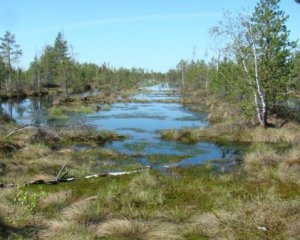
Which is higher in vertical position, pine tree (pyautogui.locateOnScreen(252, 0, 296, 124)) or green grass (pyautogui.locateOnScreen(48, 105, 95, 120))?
pine tree (pyautogui.locateOnScreen(252, 0, 296, 124))

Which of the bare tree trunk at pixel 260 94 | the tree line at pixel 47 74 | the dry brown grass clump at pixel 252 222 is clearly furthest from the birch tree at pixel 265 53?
the tree line at pixel 47 74

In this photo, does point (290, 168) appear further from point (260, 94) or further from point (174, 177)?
point (260, 94)

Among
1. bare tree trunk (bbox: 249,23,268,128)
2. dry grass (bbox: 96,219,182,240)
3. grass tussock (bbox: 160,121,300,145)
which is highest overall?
bare tree trunk (bbox: 249,23,268,128)

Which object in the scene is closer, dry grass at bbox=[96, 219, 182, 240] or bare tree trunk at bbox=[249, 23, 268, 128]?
dry grass at bbox=[96, 219, 182, 240]

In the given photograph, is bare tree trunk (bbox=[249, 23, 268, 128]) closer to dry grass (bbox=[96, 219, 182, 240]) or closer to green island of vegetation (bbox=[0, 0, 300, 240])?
green island of vegetation (bbox=[0, 0, 300, 240])

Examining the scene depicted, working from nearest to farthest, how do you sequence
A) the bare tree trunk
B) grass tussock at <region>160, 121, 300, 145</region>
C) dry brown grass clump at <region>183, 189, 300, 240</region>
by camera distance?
dry brown grass clump at <region>183, 189, 300, 240</region> < grass tussock at <region>160, 121, 300, 145</region> < the bare tree trunk

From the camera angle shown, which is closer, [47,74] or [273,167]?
[273,167]

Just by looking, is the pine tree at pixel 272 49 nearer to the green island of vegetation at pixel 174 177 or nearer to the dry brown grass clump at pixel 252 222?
the green island of vegetation at pixel 174 177

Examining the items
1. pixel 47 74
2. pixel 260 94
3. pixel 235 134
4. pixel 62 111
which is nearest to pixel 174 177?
pixel 235 134

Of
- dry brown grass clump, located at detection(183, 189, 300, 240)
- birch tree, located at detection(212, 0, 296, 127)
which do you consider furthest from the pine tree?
dry brown grass clump, located at detection(183, 189, 300, 240)

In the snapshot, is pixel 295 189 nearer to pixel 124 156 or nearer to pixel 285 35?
pixel 124 156

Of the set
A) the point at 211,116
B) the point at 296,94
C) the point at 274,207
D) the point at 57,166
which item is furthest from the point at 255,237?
the point at 296,94

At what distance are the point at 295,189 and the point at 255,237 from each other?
553 cm

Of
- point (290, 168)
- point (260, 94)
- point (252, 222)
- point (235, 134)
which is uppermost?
point (260, 94)
